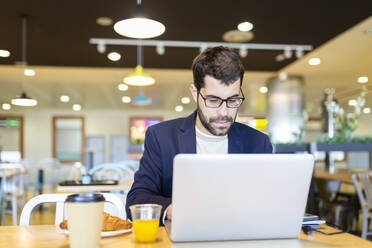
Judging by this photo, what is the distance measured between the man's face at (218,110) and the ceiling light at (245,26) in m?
3.34

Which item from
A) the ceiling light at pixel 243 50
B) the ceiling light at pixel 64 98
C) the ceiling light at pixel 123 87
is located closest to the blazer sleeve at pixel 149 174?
the ceiling light at pixel 243 50

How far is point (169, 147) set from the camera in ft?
4.42

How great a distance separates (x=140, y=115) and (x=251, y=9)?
9.18 meters

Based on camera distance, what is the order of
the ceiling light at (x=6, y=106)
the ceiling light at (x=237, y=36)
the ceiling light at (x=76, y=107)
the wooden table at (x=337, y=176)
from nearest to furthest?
the wooden table at (x=337, y=176)
the ceiling light at (x=237, y=36)
the ceiling light at (x=6, y=106)
the ceiling light at (x=76, y=107)

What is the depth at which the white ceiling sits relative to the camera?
5273 mm

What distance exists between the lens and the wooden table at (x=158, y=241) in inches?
31.6

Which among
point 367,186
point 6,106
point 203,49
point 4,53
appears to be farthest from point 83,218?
point 6,106

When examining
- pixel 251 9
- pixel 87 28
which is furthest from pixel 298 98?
pixel 87 28

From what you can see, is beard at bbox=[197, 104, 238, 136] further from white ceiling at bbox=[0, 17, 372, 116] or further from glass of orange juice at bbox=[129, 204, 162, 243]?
white ceiling at bbox=[0, 17, 372, 116]

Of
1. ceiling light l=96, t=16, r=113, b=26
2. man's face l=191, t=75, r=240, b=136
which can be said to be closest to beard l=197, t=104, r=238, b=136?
man's face l=191, t=75, r=240, b=136

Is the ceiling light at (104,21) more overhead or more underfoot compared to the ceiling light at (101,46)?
more overhead

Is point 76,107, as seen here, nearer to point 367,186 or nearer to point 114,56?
point 114,56

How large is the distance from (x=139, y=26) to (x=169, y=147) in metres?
1.50

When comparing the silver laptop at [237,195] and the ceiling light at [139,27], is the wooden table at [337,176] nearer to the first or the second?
the ceiling light at [139,27]
